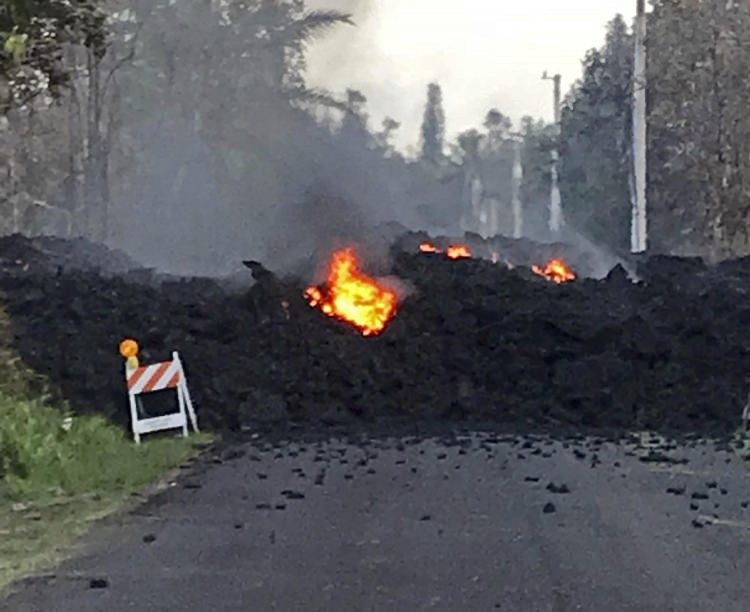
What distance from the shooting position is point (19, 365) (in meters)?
22.2

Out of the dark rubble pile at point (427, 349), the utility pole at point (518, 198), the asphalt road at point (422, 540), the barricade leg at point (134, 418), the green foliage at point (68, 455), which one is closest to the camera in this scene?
the asphalt road at point (422, 540)

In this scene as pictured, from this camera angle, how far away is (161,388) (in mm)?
21766

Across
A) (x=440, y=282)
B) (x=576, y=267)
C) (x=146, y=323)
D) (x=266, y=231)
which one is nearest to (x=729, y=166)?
(x=576, y=267)

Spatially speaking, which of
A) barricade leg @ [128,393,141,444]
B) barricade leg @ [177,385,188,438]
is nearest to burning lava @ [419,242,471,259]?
barricade leg @ [177,385,188,438]

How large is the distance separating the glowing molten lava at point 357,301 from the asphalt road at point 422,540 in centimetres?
648

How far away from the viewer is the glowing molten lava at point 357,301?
25.3m

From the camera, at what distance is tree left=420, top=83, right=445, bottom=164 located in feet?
453

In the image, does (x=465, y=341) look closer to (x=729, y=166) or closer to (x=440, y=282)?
(x=440, y=282)

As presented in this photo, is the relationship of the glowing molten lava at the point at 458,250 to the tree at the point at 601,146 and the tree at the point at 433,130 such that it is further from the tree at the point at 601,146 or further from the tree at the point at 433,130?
the tree at the point at 433,130

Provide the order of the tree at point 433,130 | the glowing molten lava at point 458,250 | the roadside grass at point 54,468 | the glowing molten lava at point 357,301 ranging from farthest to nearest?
the tree at point 433,130 < the glowing molten lava at point 458,250 < the glowing molten lava at point 357,301 < the roadside grass at point 54,468

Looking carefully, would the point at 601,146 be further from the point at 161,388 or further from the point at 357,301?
the point at 161,388

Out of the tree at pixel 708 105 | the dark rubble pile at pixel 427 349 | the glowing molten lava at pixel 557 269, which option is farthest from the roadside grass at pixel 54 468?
the tree at pixel 708 105

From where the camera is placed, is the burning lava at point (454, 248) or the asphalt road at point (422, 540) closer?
the asphalt road at point (422, 540)

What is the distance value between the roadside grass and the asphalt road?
14.5 inches
